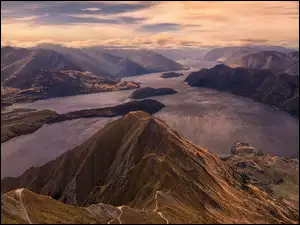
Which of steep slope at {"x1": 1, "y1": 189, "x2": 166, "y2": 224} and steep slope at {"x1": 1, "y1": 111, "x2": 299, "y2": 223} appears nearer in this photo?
steep slope at {"x1": 1, "y1": 189, "x2": 166, "y2": 224}

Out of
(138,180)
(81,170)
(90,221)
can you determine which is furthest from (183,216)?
(81,170)

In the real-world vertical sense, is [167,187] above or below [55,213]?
below

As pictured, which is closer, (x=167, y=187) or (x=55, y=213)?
(x=55, y=213)

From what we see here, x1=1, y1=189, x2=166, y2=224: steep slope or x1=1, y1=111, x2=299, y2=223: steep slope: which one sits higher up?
x1=1, y1=189, x2=166, y2=224: steep slope

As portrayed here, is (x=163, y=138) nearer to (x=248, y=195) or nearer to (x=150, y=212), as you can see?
(x=248, y=195)

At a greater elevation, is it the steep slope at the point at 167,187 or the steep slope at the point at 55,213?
the steep slope at the point at 55,213

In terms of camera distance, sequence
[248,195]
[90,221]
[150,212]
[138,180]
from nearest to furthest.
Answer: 1. [90,221]
2. [150,212]
3. [138,180]
4. [248,195]

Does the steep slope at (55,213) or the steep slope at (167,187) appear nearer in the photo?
the steep slope at (55,213)

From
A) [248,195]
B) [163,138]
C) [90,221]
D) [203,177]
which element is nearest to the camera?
[90,221]
